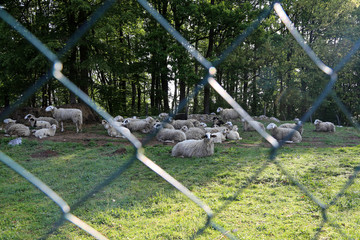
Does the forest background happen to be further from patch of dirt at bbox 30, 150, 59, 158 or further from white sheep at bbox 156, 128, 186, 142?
white sheep at bbox 156, 128, 186, 142

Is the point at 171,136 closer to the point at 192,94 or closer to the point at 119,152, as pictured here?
the point at 119,152

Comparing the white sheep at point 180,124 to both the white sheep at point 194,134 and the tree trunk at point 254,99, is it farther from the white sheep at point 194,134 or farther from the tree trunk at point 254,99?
the tree trunk at point 254,99

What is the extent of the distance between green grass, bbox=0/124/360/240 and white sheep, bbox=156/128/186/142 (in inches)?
111

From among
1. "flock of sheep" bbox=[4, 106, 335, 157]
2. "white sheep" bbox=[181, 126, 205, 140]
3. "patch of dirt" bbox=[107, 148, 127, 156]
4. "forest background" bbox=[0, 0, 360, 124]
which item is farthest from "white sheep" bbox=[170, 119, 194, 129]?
"patch of dirt" bbox=[107, 148, 127, 156]

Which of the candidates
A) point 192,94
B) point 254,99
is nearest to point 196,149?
point 192,94

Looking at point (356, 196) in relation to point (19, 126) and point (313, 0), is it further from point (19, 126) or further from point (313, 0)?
point (313, 0)

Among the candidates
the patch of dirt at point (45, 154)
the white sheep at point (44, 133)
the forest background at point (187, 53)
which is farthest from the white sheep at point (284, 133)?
the white sheep at point (44, 133)

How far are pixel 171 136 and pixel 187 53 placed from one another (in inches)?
308

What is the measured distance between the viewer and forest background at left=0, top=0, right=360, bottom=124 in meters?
14.2

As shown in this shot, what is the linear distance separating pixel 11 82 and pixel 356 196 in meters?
16.2

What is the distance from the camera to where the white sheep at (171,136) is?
10.8 meters

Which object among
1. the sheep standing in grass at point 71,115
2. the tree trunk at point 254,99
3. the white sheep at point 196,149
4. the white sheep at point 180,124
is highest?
the tree trunk at point 254,99

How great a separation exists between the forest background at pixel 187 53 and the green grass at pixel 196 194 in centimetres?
853

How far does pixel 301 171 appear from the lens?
5.83 meters
